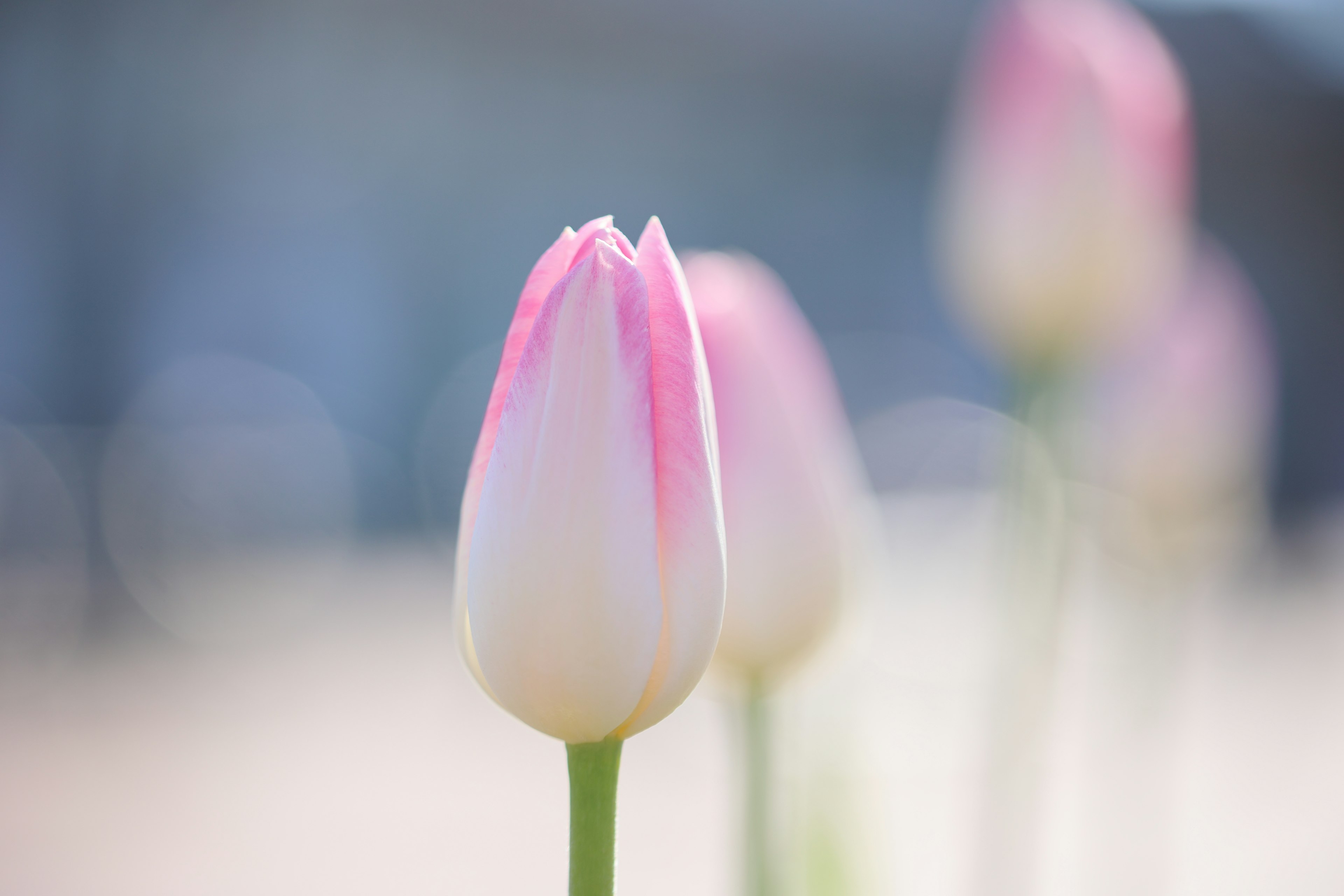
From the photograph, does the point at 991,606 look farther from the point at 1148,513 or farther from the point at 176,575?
the point at 176,575

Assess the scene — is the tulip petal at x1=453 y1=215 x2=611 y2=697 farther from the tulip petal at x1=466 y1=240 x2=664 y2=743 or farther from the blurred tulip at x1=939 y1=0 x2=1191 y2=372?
the blurred tulip at x1=939 y1=0 x2=1191 y2=372

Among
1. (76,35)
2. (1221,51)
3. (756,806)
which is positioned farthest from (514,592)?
(1221,51)

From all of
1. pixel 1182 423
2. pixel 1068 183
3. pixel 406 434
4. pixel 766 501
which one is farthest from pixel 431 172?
pixel 766 501

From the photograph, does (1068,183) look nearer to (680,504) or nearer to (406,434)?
(680,504)

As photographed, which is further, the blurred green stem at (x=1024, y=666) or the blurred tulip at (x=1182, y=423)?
the blurred tulip at (x=1182, y=423)

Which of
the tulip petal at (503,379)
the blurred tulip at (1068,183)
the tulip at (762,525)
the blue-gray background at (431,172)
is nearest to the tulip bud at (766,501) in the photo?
the tulip at (762,525)

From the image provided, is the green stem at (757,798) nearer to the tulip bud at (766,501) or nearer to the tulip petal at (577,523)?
the tulip bud at (766,501)

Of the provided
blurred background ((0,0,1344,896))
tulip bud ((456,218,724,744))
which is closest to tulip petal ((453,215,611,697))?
tulip bud ((456,218,724,744))
